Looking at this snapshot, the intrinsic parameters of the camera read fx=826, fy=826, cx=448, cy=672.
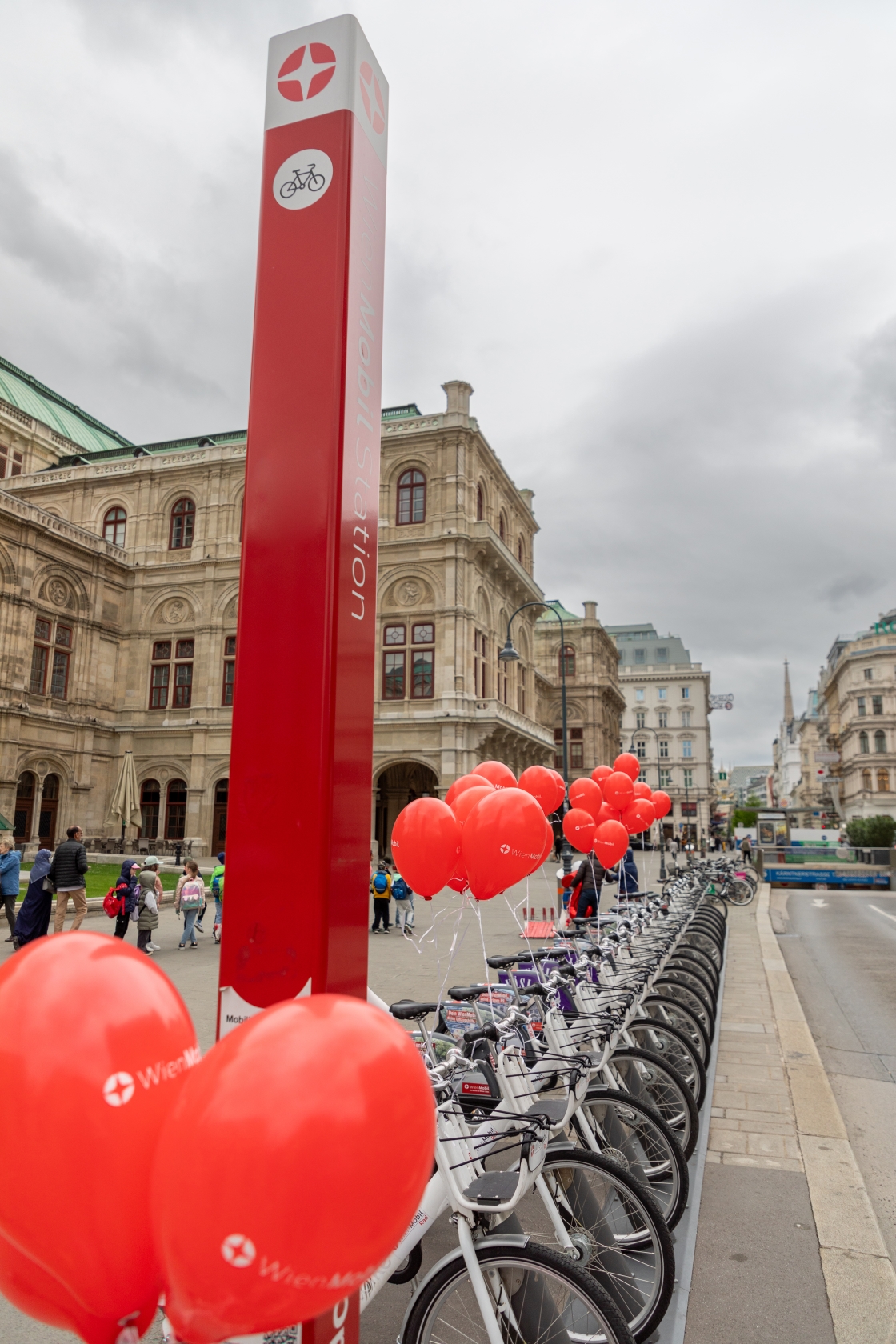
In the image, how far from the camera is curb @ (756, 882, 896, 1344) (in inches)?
143

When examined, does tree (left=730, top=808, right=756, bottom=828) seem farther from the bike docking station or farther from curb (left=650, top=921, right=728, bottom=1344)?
the bike docking station

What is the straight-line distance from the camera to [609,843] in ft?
31.2

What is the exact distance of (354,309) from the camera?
331 cm

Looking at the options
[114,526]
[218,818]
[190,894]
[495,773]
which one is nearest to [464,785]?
[495,773]

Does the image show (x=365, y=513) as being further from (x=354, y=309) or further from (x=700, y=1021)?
(x=700, y=1021)

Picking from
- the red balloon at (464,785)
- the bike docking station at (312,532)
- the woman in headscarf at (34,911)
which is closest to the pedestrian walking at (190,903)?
the woman in headscarf at (34,911)

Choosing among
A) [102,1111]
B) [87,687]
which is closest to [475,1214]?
[102,1111]

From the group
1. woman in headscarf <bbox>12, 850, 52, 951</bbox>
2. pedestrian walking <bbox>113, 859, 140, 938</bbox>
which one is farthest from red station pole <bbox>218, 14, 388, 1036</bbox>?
pedestrian walking <bbox>113, 859, 140, 938</bbox>

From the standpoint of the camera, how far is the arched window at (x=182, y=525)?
3872cm

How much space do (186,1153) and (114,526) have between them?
42344 millimetres

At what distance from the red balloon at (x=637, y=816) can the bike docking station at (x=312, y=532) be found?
9211 mm

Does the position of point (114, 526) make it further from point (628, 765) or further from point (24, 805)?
point (628, 765)

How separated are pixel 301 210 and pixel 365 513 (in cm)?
125

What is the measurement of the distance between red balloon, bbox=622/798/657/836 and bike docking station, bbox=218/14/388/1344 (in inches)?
363
